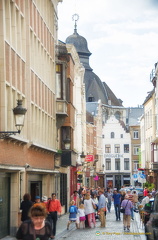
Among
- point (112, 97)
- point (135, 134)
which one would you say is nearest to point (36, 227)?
point (135, 134)

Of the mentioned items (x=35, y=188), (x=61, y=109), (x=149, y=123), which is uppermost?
(x=149, y=123)

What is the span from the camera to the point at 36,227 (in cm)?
1030

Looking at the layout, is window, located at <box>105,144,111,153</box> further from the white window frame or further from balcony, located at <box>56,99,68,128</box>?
balcony, located at <box>56,99,68,128</box>

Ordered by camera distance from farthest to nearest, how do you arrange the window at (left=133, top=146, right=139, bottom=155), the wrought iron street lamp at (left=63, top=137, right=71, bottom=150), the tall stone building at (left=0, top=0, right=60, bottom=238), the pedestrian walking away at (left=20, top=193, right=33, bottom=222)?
the window at (left=133, top=146, right=139, bottom=155)
the wrought iron street lamp at (left=63, top=137, right=71, bottom=150)
the tall stone building at (left=0, top=0, right=60, bottom=238)
the pedestrian walking away at (left=20, top=193, right=33, bottom=222)

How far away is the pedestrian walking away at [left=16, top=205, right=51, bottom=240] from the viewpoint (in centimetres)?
1029

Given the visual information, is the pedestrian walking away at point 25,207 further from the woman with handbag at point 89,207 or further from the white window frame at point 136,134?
the white window frame at point 136,134

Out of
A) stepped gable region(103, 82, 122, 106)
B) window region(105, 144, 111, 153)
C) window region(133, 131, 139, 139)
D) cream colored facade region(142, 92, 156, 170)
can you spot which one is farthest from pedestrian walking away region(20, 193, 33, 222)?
stepped gable region(103, 82, 122, 106)

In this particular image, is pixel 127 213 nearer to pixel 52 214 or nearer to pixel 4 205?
pixel 52 214

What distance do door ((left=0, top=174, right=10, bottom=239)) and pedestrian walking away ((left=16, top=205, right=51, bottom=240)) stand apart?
14750 millimetres

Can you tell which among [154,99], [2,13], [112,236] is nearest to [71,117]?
[112,236]

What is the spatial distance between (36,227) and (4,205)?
52.2ft

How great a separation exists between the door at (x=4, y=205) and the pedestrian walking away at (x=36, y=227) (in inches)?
581

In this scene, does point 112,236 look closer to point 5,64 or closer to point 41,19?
point 5,64

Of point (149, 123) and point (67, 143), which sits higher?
point (149, 123)
